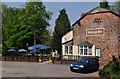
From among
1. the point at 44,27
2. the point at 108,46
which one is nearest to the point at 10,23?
the point at 44,27

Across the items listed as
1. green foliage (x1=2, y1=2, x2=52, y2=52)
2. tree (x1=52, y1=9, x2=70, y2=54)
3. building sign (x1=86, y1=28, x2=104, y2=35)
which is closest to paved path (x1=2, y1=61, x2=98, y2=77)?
building sign (x1=86, y1=28, x2=104, y2=35)

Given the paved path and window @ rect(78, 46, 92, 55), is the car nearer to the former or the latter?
the paved path

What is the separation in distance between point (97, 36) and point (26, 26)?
2385 cm

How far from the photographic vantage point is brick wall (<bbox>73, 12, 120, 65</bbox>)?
3981 cm

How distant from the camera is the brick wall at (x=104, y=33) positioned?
131 feet

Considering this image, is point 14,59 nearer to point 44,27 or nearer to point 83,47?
point 83,47

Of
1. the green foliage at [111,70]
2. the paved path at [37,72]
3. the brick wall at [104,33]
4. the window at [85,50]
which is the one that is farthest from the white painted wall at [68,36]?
the green foliage at [111,70]

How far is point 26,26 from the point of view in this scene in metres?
62.5

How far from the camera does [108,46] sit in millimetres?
40406

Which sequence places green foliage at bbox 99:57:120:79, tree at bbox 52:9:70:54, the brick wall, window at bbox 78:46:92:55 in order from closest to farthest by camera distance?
green foliage at bbox 99:57:120:79 → the brick wall → window at bbox 78:46:92:55 → tree at bbox 52:9:70:54

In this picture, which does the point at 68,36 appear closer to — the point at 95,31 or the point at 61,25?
the point at 95,31

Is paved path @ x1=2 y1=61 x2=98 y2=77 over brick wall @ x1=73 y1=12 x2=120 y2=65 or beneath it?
beneath

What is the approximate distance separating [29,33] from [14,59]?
15758 millimetres

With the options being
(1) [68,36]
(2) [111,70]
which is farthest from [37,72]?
(1) [68,36]
